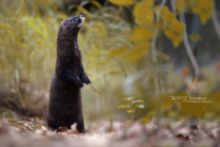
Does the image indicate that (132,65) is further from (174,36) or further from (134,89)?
(174,36)

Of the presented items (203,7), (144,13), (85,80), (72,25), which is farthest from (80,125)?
(203,7)

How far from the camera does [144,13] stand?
12.3 ft

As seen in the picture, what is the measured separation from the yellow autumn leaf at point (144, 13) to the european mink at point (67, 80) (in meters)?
0.58

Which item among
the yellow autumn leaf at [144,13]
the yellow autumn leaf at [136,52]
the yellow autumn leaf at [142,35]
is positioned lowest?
the yellow autumn leaf at [136,52]

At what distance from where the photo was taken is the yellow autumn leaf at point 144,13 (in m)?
3.74

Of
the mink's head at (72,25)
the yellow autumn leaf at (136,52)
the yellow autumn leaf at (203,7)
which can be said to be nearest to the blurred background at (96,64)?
the yellow autumn leaf at (203,7)

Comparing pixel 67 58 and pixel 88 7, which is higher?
pixel 88 7

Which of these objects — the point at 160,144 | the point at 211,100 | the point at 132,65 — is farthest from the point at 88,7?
the point at 160,144

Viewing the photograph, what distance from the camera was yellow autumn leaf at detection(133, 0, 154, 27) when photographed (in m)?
3.74

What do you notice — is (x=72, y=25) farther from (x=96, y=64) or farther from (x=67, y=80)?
(x=96, y=64)

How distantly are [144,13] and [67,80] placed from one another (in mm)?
A: 938

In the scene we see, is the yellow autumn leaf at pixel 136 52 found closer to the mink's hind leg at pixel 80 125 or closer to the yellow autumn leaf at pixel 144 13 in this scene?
the yellow autumn leaf at pixel 144 13

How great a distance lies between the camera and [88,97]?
5934 mm

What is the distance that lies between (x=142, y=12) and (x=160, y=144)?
1818 mm
